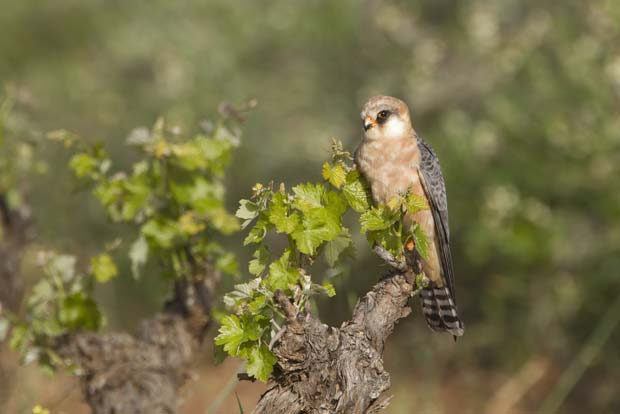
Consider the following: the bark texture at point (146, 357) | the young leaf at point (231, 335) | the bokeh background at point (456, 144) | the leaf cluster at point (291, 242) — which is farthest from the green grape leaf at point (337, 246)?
the bokeh background at point (456, 144)

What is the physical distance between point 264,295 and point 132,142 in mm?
1457

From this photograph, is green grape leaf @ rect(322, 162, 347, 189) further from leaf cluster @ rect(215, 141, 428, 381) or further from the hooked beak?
the hooked beak

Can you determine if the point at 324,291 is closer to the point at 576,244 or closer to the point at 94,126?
the point at 576,244

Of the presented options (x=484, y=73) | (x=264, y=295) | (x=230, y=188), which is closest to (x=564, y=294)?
(x=484, y=73)

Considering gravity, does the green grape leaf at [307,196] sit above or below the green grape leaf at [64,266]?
below

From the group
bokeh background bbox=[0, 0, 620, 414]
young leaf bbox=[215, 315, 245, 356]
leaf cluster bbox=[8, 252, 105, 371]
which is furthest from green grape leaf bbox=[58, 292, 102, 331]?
bokeh background bbox=[0, 0, 620, 414]

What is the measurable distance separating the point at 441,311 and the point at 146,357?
1.50m

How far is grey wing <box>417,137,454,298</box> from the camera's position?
4.39 metres

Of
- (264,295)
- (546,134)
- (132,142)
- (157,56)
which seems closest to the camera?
(264,295)

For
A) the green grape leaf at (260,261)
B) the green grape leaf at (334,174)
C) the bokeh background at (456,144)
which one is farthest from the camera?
the bokeh background at (456,144)

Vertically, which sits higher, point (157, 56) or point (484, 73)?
point (157, 56)

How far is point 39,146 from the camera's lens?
200 inches

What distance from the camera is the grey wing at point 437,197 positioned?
14.4ft

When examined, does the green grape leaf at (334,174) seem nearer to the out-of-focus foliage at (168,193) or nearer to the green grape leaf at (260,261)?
the green grape leaf at (260,261)
